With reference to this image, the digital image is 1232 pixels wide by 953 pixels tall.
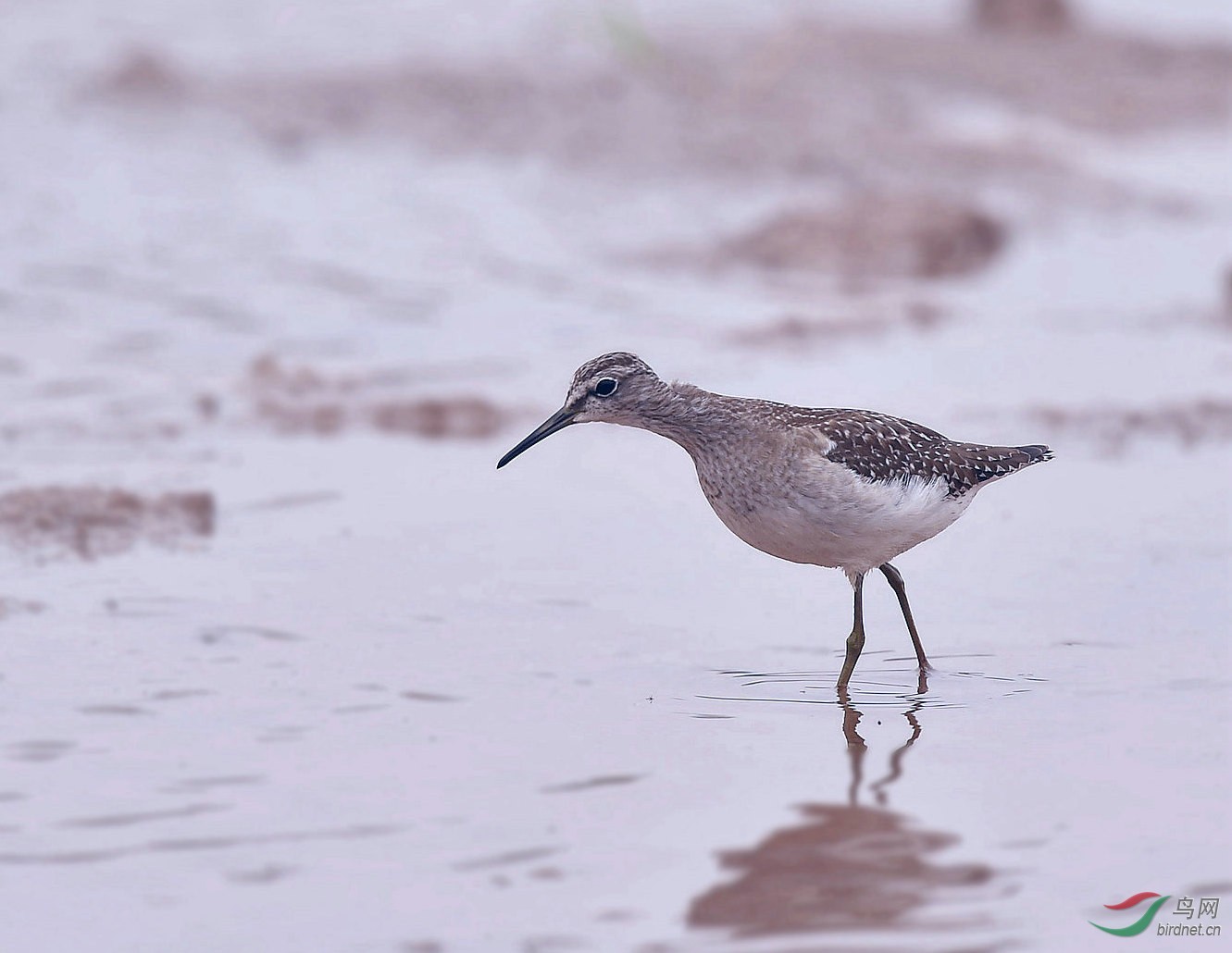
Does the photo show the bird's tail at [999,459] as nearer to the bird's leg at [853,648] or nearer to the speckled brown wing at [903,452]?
the speckled brown wing at [903,452]

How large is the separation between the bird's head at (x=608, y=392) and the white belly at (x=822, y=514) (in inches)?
20.4

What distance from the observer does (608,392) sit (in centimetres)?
792

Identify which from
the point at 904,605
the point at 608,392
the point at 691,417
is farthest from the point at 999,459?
the point at 608,392

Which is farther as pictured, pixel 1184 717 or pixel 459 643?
pixel 459 643

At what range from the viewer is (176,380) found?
12.5m

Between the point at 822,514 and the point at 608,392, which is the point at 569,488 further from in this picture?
the point at 822,514

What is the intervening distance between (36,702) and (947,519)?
4.00m

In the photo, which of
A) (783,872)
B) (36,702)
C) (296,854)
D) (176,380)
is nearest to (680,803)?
(783,872)

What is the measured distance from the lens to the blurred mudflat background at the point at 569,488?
17.5 ft

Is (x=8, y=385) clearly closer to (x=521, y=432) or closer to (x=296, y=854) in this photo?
(x=521, y=432)

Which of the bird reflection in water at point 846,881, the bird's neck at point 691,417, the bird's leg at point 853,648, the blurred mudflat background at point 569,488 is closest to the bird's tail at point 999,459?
the blurred mudflat background at point 569,488

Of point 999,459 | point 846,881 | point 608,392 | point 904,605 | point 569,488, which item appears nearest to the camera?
point 846,881

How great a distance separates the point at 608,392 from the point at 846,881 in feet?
10.5

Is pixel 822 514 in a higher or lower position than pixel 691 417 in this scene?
lower
